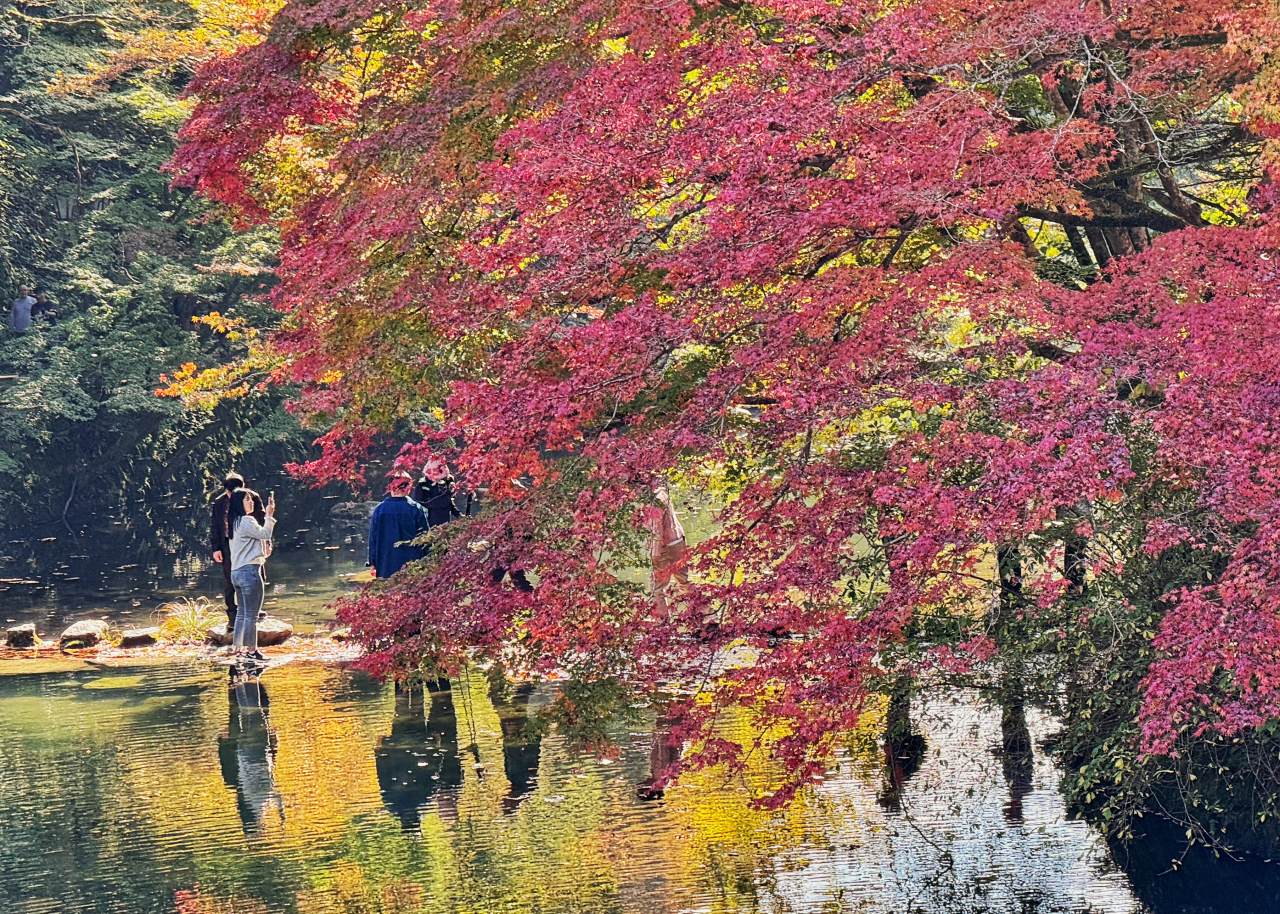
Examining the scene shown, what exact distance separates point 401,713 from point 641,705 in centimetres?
165

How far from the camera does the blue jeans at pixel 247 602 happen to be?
11.3 meters

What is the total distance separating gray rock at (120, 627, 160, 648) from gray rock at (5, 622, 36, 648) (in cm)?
85

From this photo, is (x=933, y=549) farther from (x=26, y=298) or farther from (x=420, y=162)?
(x=26, y=298)

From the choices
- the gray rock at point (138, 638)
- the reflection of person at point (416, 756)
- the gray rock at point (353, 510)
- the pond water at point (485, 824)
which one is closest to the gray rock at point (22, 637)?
the gray rock at point (138, 638)

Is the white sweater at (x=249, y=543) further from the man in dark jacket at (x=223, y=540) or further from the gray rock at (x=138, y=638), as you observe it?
the gray rock at (x=138, y=638)

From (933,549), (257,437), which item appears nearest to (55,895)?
(933,549)

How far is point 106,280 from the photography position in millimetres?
22531

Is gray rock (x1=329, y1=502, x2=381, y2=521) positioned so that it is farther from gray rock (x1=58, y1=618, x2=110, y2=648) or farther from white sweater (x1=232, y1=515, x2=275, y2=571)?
white sweater (x1=232, y1=515, x2=275, y2=571)

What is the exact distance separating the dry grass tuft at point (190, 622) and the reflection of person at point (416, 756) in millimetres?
3743

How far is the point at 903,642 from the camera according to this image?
669 centimetres

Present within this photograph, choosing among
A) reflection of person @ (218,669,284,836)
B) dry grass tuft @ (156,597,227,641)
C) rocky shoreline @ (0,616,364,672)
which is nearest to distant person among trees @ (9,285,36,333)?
dry grass tuft @ (156,597,227,641)

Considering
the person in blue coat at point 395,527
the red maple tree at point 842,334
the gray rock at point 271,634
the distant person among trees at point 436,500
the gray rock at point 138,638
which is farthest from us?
the gray rock at point 138,638

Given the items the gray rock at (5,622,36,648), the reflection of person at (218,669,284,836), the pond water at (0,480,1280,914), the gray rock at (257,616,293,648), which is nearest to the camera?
the pond water at (0,480,1280,914)

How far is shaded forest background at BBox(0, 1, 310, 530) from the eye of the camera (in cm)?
2261
